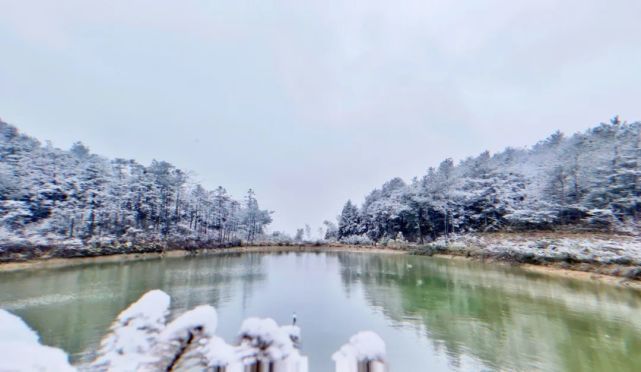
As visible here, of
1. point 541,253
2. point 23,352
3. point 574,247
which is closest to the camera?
point 23,352

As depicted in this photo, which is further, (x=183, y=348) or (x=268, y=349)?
(x=183, y=348)

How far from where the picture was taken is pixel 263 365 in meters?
1.38

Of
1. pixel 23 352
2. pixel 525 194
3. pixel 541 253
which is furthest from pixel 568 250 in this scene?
pixel 23 352

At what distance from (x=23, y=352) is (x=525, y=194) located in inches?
1523

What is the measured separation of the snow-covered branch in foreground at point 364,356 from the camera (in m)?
1.28

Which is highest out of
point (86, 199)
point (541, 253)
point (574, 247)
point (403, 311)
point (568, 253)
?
point (86, 199)

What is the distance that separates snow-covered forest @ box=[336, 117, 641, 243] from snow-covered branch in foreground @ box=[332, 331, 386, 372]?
28.8 m

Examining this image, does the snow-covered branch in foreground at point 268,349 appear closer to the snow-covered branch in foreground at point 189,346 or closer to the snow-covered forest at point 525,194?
the snow-covered branch in foreground at point 189,346

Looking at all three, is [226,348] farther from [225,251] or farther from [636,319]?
[225,251]

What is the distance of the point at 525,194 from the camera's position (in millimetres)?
31844

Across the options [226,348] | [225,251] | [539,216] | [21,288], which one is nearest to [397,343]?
[226,348]

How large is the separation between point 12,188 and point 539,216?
44685mm

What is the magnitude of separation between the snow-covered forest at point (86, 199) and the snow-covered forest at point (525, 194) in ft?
73.8

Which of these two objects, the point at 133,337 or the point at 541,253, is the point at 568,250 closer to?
the point at 541,253
